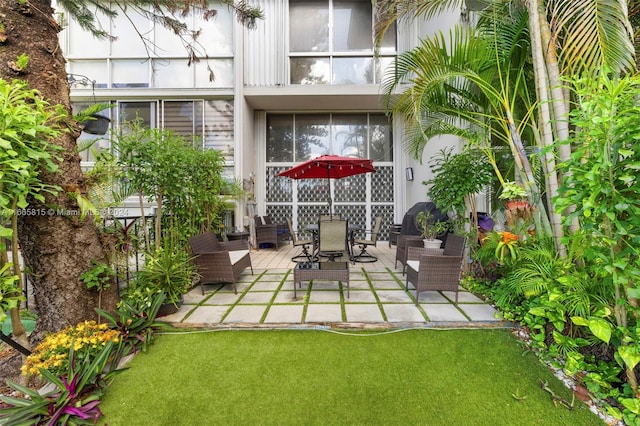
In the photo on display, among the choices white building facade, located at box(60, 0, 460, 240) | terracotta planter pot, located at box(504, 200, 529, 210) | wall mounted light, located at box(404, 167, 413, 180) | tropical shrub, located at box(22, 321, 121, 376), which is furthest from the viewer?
wall mounted light, located at box(404, 167, 413, 180)

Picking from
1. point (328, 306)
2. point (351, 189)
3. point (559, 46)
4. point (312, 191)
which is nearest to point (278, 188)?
point (312, 191)

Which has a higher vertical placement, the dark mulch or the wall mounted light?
the wall mounted light

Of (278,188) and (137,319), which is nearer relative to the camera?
(137,319)

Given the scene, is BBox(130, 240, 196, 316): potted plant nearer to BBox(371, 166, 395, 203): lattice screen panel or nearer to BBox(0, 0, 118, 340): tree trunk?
BBox(0, 0, 118, 340): tree trunk

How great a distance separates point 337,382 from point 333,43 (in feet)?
27.4

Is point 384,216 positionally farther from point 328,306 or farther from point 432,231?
point 328,306

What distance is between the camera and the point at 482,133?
3480 millimetres

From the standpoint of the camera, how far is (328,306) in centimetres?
315

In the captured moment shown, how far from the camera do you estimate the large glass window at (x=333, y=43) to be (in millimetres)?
7449

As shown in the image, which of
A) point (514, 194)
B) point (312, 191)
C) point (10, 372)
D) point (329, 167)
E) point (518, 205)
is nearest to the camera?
point (10, 372)

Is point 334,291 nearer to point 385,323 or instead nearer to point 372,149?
point 385,323

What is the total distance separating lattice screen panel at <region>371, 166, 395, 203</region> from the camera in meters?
8.20

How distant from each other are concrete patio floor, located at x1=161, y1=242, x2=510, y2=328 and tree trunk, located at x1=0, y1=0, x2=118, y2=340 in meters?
0.92

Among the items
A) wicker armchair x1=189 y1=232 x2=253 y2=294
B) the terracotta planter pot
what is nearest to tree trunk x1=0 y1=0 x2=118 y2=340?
wicker armchair x1=189 y1=232 x2=253 y2=294
